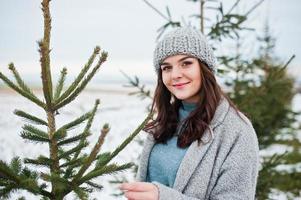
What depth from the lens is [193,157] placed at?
2.07 m

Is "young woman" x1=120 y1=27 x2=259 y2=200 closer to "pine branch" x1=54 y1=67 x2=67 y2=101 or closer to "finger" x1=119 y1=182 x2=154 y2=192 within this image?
"finger" x1=119 y1=182 x2=154 y2=192

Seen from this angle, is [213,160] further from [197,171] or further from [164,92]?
[164,92]

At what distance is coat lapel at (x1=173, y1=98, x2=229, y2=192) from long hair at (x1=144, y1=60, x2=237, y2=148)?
38mm

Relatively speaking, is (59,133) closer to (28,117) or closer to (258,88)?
(28,117)

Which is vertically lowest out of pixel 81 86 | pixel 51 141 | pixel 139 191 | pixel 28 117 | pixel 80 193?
pixel 139 191

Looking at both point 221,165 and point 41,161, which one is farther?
point 221,165

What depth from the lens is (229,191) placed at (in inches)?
76.8

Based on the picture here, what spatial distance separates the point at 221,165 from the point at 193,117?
0.38 metres

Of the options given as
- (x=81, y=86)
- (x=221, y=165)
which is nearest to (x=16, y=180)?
(x=81, y=86)

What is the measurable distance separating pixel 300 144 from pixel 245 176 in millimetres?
7172

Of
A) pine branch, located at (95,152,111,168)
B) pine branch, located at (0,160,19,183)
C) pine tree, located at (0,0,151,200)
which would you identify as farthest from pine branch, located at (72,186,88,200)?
pine branch, located at (0,160,19,183)

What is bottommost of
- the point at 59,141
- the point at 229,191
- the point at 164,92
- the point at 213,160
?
the point at 229,191

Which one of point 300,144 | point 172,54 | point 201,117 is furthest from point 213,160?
point 300,144

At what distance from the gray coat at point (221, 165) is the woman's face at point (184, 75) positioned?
0.81 ft
